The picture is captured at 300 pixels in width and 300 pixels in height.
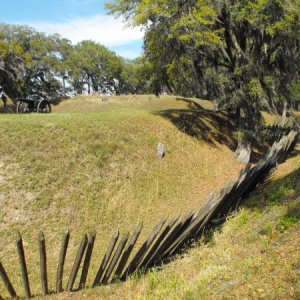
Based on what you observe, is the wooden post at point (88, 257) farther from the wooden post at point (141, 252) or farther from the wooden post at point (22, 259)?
the wooden post at point (22, 259)

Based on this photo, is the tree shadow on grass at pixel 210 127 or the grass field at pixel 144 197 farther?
the tree shadow on grass at pixel 210 127

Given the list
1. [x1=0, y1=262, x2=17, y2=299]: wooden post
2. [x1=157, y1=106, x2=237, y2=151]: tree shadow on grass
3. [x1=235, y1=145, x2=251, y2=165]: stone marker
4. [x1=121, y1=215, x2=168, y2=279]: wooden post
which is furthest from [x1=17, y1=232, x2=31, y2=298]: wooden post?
[x1=235, y1=145, x2=251, y2=165]: stone marker

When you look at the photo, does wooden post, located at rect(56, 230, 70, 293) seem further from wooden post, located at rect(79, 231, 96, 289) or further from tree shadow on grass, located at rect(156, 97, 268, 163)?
tree shadow on grass, located at rect(156, 97, 268, 163)

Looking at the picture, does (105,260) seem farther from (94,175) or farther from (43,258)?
(94,175)

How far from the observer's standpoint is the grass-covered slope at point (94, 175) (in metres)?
10.6

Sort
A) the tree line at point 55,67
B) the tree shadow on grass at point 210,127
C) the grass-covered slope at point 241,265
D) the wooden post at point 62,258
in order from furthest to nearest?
the tree line at point 55,67 → the tree shadow on grass at point 210,127 → the wooden post at point 62,258 → the grass-covered slope at point 241,265

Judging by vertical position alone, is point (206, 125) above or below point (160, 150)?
above

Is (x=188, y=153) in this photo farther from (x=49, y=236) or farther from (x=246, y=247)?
(x=246, y=247)

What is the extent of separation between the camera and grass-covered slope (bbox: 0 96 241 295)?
10602 millimetres

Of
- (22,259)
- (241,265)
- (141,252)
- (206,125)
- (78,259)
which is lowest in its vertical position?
(141,252)

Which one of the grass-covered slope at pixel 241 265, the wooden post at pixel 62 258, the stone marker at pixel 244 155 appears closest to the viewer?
the grass-covered slope at pixel 241 265

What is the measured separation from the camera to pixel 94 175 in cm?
Answer: 1356

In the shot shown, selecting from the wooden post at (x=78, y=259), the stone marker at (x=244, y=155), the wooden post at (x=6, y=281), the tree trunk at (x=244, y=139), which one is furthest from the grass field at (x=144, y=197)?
the wooden post at (x=6, y=281)

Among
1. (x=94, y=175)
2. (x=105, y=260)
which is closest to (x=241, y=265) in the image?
(x=105, y=260)
